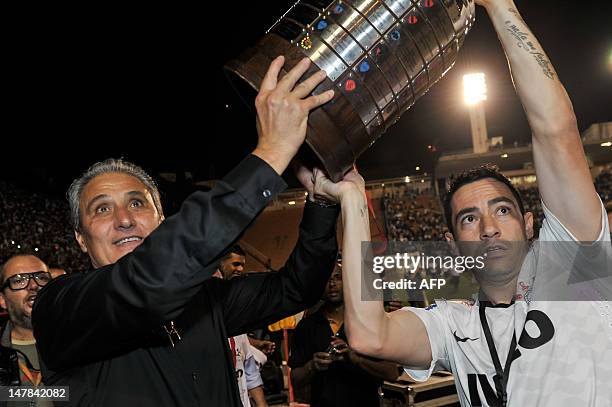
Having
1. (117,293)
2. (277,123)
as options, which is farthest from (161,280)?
(277,123)

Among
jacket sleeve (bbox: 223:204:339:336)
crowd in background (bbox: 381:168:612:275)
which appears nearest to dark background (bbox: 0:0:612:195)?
jacket sleeve (bbox: 223:204:339:336)

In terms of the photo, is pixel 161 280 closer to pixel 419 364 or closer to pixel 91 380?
pixel 91 380

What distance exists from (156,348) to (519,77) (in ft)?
4.26

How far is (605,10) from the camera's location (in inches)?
342

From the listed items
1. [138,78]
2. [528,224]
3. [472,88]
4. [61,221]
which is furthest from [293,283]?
[472,88]

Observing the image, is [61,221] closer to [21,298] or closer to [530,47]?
[21,298]

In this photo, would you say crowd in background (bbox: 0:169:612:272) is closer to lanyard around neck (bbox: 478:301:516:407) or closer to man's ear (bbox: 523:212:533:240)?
man's ear (bbox: 523:212:533:240)

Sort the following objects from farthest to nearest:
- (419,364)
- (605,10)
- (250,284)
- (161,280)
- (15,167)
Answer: (15,167)
(605,10)
(250,284)
(419,364)
(161,280)

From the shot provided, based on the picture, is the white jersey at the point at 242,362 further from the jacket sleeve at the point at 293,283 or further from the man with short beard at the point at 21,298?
the jacket sleeve at the point at 293,283

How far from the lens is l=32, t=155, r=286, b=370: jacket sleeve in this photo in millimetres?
1214

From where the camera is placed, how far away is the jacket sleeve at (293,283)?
5.99 ft

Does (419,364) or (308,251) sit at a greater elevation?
(308,251)

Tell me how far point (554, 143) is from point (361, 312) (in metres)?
0.71

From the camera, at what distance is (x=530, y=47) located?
1.55m
